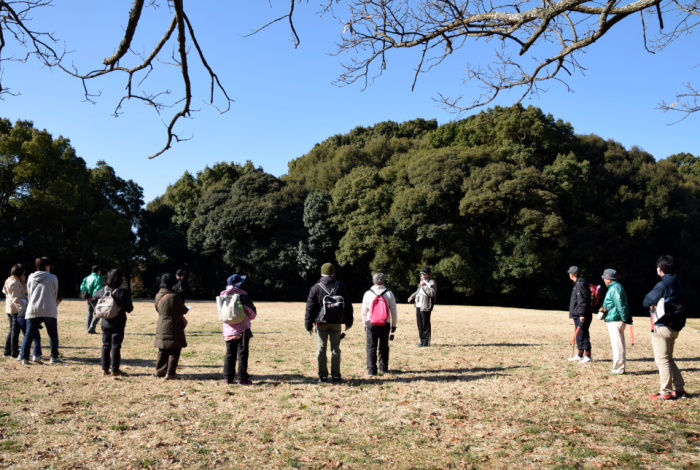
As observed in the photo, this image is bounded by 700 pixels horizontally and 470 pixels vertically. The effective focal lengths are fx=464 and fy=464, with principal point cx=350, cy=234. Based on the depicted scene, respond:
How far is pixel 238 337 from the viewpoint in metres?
6.94

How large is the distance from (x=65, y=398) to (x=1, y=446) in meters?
1.75

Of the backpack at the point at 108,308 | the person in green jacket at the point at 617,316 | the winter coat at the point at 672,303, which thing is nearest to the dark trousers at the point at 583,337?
the person in green jacket at the point at 617,316

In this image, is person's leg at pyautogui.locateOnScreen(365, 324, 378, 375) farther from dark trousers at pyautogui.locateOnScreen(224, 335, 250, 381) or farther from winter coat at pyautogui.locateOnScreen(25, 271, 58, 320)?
winter coat at pyautogui.locateOnScreen(25, 271, 58, 320)

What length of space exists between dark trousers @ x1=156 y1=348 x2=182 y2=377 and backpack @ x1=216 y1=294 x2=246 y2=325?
1.19m

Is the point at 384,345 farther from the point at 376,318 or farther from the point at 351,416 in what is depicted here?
the point at 351,416

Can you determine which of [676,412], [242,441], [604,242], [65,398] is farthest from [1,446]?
[604,242]

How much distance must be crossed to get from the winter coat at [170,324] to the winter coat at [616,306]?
276 inches

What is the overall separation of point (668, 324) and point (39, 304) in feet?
31.8

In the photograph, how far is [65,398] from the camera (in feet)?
20.1

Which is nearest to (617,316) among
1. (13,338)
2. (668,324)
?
(668,324)

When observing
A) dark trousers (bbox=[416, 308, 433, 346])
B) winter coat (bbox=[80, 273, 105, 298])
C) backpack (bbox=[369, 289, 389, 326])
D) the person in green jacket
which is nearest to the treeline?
dark trousers (bbox=[416, 308, 433, 346])

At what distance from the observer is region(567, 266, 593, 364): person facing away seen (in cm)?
888

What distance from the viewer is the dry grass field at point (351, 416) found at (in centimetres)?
439

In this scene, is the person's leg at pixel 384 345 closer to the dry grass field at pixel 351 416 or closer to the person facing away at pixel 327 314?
the dry grass field at pixel 351 416
